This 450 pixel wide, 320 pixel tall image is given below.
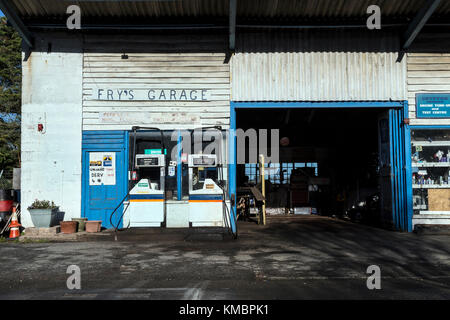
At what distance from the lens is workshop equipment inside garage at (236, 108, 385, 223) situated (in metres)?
15.4

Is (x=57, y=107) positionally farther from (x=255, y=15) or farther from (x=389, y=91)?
(x=389, y=91)

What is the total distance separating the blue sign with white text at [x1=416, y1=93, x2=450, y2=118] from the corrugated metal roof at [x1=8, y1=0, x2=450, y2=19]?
90.9 inches

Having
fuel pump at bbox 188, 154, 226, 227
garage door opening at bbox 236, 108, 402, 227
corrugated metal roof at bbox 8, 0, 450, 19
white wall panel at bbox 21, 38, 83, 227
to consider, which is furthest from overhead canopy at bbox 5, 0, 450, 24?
fuel pump at bbox 188, 154, 226, 227

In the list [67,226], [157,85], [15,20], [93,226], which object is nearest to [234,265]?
[93,226]

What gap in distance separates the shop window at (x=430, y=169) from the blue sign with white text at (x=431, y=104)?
1.54 ft

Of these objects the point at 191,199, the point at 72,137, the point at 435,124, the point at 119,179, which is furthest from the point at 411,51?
the point at 72,137

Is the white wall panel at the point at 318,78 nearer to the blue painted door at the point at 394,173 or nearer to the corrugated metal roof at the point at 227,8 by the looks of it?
the blue painted door at the point at 394,173

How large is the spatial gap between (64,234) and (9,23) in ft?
20.2

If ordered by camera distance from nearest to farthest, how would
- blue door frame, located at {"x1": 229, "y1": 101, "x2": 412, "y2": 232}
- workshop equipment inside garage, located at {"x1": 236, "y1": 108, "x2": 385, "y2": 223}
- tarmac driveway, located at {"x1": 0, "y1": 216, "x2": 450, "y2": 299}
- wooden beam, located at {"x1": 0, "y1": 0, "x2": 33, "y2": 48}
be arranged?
tarmac driveway, located at {"x1": 0, "y1": 216, "x2": 450, "y2": 299}, wooden beam, located at {"x1": 0, "y1": 0, "x2": 33, "y2": 48}, blue door frame, located at {"x1": 229, "y1": 101, "x2": 412, "y2": 232}, workshop equipment inside garage, located at {"x1": 236, "y1": 108, "x2": 385, "y2": 223}

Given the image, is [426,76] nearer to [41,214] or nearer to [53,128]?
[53,128]

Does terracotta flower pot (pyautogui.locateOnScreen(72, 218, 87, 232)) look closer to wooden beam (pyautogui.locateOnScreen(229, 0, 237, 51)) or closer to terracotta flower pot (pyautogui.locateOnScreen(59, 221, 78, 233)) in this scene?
terracotta flower pot (pyautogui.locateOnScreen(59, 221, 78, 233))

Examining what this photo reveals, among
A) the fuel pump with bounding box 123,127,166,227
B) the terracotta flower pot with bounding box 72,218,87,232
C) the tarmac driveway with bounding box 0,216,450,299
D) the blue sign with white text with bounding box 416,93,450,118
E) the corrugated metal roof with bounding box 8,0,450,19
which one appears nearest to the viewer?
the tarmac driveway with bounding box 0,216,450,299

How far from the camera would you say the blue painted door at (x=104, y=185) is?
459 inches
